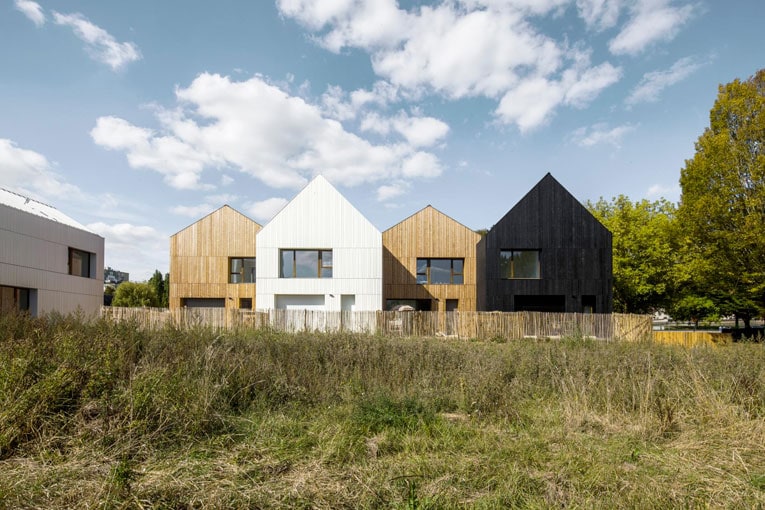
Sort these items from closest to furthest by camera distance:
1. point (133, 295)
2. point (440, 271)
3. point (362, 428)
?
point (362, 428), point (440, 271), point (133, 295)

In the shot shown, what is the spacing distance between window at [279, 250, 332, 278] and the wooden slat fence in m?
4.22

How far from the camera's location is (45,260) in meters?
17.5

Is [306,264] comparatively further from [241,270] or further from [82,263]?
[82,263]

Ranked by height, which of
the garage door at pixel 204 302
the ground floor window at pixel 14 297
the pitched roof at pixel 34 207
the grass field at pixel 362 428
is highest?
the pitched roof at pixel 34 207

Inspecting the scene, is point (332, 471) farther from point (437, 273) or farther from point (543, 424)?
point (437, 273)

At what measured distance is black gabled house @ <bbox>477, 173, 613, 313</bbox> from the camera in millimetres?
20734

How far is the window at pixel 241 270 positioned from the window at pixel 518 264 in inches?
619

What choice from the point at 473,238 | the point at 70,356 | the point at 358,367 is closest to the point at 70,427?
the point at 70,356

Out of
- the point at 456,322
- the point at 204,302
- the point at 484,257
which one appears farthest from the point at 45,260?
the point at 484,257

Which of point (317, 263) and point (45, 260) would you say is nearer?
point (45, 260)

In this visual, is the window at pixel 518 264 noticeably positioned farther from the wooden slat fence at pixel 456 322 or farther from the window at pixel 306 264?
the window at pixel 306 264

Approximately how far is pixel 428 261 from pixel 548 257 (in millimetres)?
7702

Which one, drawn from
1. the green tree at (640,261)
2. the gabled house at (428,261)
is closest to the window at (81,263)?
the gabled house at (428,261)

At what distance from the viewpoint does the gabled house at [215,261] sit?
25797 millimetres
